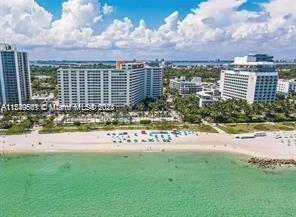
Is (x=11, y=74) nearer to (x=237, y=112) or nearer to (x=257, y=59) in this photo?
(x=237, y=112)

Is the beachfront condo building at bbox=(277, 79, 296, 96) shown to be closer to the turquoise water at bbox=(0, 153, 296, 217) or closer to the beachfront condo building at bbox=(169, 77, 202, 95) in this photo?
the beachfront condo building at bbox=(169, 77, 202, 95)

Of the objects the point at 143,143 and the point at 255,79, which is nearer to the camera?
the point at 143,143

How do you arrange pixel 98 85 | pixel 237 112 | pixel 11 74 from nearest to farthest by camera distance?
1. pixel 237 112
2. pixel 11 74
3. pixel 98 85

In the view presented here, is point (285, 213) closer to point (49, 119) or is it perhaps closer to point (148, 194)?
point (148, 194)

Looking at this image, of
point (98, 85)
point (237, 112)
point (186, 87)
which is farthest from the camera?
point (186, 87)

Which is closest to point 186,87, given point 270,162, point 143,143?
point 143,143

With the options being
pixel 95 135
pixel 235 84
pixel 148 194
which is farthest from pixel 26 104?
pixel 235 84

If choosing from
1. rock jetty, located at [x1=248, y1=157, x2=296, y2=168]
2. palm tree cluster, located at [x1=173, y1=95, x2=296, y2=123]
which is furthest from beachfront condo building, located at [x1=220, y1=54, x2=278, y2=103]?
rock jetty, located at [x1=248, y1=157, x2=296, y2=168]
